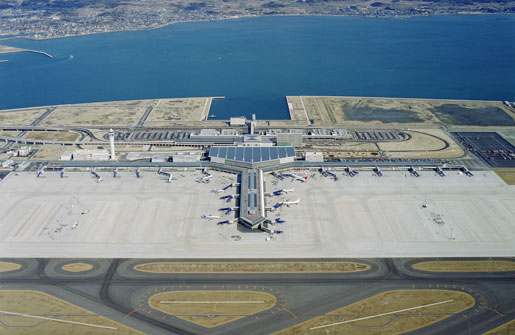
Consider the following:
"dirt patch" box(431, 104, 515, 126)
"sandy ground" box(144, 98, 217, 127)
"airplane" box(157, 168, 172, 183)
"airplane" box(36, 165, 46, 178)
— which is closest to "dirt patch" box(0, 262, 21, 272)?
"airplane" box(36, 165, 46, 178)

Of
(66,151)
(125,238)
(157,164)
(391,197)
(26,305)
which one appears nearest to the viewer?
(26,305)

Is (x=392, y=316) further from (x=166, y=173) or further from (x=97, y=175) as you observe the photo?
(x=97, y=175)

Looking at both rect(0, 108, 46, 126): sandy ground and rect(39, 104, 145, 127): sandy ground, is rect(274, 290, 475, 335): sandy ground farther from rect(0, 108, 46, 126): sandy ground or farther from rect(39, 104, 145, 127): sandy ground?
rect(0, 108, 46, 126): sandy ground

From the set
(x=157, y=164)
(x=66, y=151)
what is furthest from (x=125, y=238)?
(x=66, y=151)

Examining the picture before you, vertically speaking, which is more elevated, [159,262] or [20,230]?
[20,230]

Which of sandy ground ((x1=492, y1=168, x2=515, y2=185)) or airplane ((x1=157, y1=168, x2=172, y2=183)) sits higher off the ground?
airplane ((x1=157, y1=168, x2=172, y2=183))

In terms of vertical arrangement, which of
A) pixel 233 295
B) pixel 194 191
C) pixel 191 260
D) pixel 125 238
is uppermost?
pixel 194 191

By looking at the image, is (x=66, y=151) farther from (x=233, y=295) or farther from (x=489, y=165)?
(x=489, y=165)
